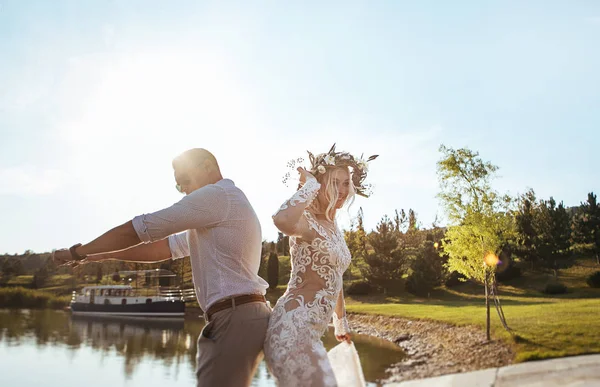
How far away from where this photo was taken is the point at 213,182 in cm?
300

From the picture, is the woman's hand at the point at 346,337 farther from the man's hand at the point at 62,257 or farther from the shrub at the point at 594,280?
the shrub at the point at 594,280

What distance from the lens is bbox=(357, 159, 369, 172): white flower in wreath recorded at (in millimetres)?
4000

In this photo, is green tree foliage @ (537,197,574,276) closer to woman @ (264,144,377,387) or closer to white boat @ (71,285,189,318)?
white boat @ (71,285,189,318)

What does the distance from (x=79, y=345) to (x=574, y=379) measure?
2166 cm

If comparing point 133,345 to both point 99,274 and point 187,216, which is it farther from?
point 99,274

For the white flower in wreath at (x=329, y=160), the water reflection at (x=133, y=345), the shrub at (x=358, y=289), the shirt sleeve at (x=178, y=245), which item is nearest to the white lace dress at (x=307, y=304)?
the white flower in wreath at (x=329, y=160)

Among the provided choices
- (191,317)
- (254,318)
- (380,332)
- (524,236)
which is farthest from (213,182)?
(524,236)

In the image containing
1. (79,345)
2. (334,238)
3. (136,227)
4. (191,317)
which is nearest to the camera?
(136,227)

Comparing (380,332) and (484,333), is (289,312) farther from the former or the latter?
(380,332)

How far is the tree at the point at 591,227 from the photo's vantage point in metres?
38.0

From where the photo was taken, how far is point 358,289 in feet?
123

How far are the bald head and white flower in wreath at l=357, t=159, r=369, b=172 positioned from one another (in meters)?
1.43

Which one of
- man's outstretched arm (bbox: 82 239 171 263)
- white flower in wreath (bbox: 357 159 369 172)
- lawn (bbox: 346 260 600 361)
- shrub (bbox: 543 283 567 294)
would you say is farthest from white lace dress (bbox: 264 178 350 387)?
shrub (bbox: 543 283 567 294)

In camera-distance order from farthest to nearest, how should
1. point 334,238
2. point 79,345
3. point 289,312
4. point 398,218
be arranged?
1. point 398,218
2. point 79,345
3. point 334,238
4. point 289,312
